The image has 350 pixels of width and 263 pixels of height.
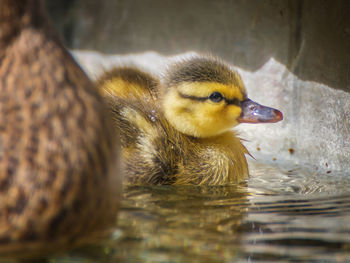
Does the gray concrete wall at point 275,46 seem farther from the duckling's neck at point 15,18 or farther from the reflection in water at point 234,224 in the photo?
the duckling's neck at point 15,18

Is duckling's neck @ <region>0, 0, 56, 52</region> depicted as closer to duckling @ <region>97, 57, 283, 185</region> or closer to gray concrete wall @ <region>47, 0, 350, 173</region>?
duckling @ <region>97, 57, 283, 185</region>

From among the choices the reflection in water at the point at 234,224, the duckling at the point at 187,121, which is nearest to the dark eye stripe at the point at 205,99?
the duckling at the point at 187,121

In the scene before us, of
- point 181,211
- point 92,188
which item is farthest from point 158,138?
point 92,188

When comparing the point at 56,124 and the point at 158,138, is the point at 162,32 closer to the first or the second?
the point at 158,138

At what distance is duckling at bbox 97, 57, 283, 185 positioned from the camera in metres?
2.39

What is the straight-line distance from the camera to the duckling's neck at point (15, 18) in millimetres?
1216

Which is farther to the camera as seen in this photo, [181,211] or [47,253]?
[181,211]

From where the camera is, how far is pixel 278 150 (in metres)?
3.15

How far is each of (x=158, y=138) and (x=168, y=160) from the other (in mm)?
113

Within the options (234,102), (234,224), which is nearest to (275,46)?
(234,102)

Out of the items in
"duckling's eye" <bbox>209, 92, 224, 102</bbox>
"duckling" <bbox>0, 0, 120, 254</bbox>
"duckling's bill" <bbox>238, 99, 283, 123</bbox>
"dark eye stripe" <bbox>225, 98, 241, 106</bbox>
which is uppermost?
"duckling's eye" <bbox>209, 92, 224, 102</bbox>

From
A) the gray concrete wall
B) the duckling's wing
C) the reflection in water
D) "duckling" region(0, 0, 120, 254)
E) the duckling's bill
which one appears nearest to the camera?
"duckling" region(0, 0, 120, 254)

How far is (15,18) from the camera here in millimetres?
1227

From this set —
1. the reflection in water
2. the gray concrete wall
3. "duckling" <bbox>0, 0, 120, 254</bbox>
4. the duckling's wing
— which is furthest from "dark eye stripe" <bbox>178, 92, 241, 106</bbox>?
"duckling" <bbox>0, 0, 120, 254</bbox>
